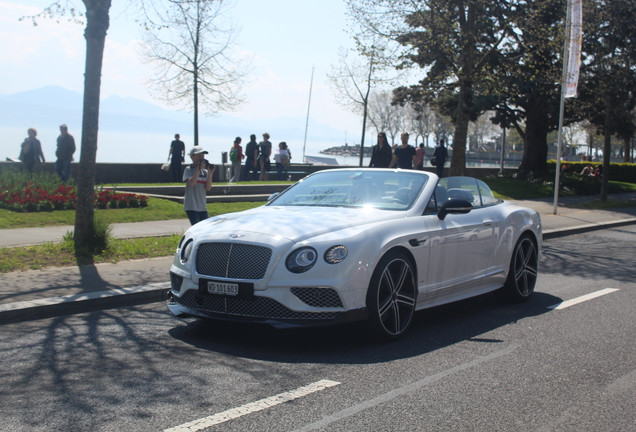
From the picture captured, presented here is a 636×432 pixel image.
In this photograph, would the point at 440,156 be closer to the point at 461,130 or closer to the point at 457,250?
the point at 461,130

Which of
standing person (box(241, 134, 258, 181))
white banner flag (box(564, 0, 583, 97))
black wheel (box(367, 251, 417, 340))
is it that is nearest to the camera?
black wheel (box(367, 251, 417, 340))

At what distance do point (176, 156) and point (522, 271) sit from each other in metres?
17.0

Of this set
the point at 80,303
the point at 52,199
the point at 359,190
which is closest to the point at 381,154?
the point at 52,199

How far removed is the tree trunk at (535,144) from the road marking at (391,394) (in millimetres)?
32503

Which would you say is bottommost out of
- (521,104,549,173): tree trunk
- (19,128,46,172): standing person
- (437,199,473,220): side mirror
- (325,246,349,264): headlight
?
(325,246,349,264): headlight

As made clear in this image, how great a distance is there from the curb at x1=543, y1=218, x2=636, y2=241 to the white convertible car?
8643mm

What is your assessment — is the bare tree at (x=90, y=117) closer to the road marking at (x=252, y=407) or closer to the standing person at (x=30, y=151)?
the road marking at (x=252, y=407)

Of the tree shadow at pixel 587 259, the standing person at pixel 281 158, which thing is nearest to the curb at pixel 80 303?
the tree shadow at pixel 587 259

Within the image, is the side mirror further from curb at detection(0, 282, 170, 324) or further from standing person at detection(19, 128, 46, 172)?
standing person at detection(19, 128, 46, 172)

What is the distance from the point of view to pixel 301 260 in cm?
525

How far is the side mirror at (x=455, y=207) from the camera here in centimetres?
636

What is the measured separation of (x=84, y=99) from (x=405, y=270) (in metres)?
6.32

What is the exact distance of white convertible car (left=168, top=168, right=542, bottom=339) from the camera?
206 inches

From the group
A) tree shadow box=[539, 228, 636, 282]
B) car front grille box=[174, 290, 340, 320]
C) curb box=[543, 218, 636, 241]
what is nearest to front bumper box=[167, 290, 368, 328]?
car front grille box=[174, 290, 340, 320]
